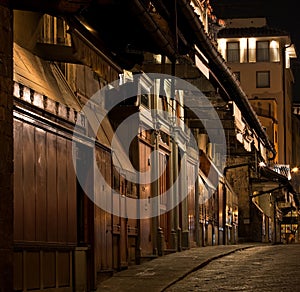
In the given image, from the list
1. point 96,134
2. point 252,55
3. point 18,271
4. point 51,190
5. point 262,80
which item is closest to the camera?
point 18,271

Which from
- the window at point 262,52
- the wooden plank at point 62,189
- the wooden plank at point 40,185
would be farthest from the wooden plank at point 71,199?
the window at point 262,52

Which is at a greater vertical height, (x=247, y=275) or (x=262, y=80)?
(x=262, y=80)

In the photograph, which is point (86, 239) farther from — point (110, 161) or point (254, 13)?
point (254, 13)

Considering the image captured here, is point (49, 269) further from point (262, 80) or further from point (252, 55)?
point (252, 55)

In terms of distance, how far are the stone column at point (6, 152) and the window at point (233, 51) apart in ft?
245

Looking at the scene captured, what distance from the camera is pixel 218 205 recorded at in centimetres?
3772

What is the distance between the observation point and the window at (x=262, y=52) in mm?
86750

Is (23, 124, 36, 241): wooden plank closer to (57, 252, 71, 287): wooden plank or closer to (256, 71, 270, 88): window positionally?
(57, 252, 71, 287): wooden plank

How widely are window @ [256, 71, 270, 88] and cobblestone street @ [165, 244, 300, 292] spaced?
61556mm

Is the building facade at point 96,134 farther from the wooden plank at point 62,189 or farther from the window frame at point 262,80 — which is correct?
the window frame at point 262,80

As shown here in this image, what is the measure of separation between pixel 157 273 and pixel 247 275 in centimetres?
191

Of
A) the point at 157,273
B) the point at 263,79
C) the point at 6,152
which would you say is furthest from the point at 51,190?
the point at 263,79

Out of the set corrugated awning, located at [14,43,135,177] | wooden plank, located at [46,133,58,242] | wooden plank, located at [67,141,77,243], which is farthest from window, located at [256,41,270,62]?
wooden plank, located at [46,133,58,242]

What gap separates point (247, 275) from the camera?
63.0 feet
